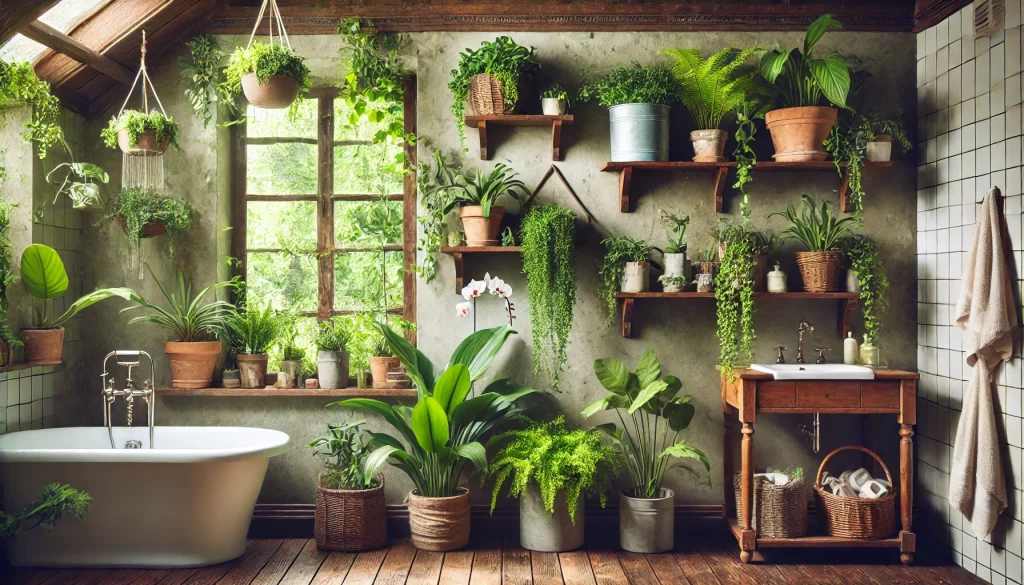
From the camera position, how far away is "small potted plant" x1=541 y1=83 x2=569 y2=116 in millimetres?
4094

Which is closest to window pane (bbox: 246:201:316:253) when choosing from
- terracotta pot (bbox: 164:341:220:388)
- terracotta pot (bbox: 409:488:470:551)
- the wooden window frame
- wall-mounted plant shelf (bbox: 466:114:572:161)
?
the wooden window frame

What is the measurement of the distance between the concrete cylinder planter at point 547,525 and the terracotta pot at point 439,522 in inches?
12.2

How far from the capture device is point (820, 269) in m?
3.99

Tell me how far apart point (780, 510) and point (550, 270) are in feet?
5.13

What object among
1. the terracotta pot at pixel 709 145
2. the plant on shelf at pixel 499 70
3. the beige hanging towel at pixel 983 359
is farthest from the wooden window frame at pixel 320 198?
the beige hanging towel at pixel 983 359

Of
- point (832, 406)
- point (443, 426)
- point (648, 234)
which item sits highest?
point (648, 234)

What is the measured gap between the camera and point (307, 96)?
14.9ft

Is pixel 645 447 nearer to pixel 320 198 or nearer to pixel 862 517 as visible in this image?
pixel 862 517

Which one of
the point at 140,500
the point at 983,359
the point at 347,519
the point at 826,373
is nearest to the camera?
the point at 983,359

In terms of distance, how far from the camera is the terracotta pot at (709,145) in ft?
13.2

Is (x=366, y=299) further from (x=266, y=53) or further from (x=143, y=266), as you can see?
→ (x=266, y=53)

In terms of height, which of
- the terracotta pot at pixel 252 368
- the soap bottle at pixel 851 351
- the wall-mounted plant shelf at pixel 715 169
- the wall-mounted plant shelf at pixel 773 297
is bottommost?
the terracotta pot at pixel 252 368

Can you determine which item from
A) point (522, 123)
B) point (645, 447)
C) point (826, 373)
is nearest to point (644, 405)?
point (645, 447)

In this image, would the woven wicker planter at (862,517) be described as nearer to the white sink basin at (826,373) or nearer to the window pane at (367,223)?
the white sink basin at (826,373)
